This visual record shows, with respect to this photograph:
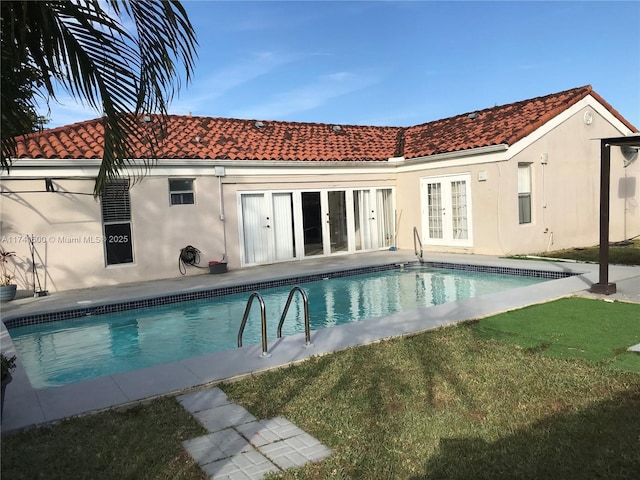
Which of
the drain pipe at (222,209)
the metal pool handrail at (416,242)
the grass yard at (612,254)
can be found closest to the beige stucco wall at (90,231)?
the drain pipe at (222,209)

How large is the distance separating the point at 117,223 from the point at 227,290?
13.0 feet

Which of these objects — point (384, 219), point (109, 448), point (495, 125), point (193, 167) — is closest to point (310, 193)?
point (384, 219)

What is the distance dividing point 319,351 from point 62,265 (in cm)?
936

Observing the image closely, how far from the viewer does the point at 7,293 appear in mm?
11273

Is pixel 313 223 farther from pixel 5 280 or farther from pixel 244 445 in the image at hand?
pixel 244 445

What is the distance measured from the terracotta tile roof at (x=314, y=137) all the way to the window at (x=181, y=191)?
78cm

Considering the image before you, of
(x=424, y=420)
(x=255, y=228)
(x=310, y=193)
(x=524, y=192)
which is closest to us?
(x=424, y=420)

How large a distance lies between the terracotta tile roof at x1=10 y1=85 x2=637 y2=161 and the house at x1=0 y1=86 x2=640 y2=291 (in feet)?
0.25

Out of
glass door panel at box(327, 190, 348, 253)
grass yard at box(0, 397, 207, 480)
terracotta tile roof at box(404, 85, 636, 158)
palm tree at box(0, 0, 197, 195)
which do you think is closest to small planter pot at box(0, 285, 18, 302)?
grass yard at box(0, 397, 207, 480)

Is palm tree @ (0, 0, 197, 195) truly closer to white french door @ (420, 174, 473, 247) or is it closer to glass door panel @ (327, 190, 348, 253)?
white french door @ (420, 174, 473, 247)

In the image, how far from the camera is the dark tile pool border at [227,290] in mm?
9875

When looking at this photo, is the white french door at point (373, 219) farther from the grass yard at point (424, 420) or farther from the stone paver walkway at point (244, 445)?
the stone paver walkway at point (244, 445)

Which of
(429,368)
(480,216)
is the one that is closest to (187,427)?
(429,368)

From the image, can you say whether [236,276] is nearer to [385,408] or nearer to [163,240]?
[163,240]
